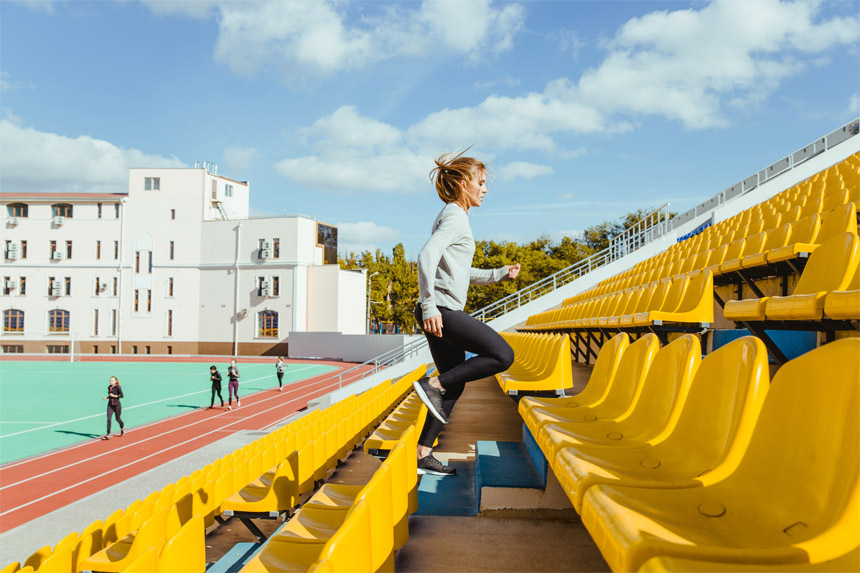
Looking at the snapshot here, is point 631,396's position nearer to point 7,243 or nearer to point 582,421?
point 582,421

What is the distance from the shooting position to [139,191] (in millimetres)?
38000

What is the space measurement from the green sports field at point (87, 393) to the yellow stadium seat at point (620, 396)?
1169 centimetres

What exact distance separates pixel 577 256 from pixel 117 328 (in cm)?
3193

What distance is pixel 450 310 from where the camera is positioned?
2.82 m

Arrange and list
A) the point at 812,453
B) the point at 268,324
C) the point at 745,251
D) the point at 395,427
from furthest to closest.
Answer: the point at 268,324 → the point at 395,427 → the point at 745,251 → the point at 812,453

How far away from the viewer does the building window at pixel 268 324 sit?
36.2 meters

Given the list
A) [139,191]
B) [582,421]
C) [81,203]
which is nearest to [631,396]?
[582,421]

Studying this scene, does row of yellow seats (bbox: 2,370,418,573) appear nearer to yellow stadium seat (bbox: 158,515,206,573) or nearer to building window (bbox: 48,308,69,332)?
yellow stadium seat (bbox: 158,515,206,573)

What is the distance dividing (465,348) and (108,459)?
10031mm

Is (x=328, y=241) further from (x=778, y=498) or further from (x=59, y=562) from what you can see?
(x=778, y=498)

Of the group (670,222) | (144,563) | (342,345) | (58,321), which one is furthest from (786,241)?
(58,321)

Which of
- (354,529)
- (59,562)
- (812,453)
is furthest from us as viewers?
(59,562)

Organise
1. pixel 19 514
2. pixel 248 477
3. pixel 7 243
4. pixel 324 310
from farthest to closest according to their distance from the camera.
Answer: pixel 7 243, pixel 324 310, pixel 19 514, pixel 248 477

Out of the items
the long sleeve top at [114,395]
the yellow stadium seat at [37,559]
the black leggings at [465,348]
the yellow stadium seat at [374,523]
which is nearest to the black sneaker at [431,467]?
the black leggings at [465,348]
